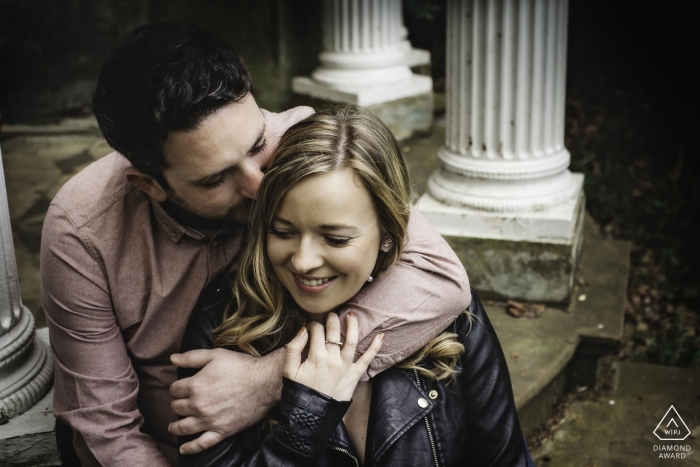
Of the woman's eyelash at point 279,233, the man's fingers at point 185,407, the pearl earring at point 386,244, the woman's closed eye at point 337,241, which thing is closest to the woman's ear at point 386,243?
the pearl earring at point 386,244

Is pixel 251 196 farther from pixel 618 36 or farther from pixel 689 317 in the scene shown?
pixel 618 36

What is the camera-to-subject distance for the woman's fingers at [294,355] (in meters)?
1.82

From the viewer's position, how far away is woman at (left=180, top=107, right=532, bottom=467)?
1.83 meters

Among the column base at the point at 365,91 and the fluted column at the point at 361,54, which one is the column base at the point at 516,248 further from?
the fluted column at the point at 361,54

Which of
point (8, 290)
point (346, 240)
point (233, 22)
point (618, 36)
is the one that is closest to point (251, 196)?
point (346, 240)

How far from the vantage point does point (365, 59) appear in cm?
546

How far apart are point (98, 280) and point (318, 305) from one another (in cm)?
72

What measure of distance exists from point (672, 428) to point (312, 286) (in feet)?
7.61

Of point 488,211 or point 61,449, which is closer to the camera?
point 61,449

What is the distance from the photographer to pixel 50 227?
211cm

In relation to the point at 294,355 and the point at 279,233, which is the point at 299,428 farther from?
the point at 279,233

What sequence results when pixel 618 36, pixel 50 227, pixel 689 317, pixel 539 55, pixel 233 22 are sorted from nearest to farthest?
pixel 50 227 → pixel 539 55 → pixel 689 317 → pixel 233 22 → pixel 618 36

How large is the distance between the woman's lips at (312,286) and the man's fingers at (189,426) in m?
0.47

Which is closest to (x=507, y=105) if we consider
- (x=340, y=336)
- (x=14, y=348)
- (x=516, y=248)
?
(x=516, y=248)
